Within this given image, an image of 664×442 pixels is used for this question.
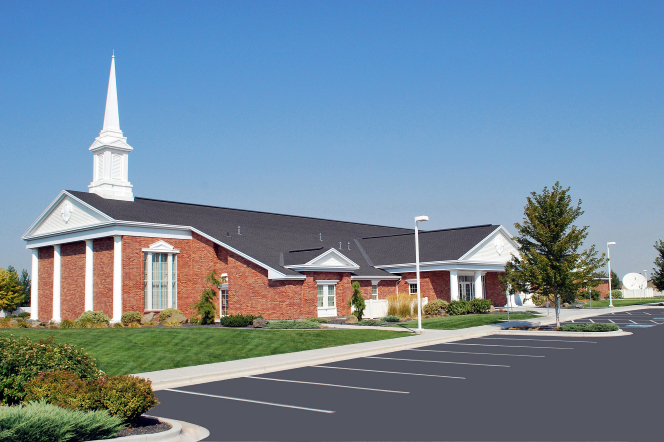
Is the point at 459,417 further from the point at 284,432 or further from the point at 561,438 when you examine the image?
the point at 284,432

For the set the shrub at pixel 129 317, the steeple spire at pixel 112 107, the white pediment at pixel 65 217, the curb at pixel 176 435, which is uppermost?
the steeple spire at pixel 112 107

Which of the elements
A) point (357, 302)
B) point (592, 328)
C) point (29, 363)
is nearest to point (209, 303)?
point (357, 302)

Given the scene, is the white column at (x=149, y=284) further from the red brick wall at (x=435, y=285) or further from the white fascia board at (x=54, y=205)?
the red brick wall at (x=435, y=285)

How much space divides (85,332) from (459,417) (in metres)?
16.4

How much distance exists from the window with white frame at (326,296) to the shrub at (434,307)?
6778 millimetres

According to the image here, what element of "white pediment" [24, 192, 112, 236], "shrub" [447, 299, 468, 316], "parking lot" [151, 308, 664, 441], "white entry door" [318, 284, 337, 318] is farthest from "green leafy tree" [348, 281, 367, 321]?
"parking lot" [151, 308, 664, 441]

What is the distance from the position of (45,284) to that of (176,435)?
31407 mm

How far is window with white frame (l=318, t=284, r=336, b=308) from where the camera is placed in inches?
1312

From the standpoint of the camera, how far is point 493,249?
137 ft

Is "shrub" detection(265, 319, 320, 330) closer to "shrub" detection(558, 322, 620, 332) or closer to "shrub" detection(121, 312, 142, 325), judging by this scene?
"shrub" detection(121, 312, 142, 325)

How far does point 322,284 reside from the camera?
110 ft


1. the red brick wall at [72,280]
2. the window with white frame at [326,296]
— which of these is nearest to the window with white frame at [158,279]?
the red brick wall at [72,280]

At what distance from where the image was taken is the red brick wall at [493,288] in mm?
44312

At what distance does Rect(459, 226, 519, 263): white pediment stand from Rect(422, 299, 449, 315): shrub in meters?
3.16
